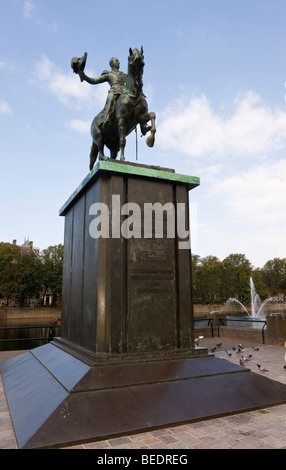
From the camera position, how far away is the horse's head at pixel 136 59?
5.46 metres

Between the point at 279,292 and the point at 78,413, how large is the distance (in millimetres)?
95385

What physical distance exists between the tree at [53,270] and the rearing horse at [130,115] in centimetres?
5115

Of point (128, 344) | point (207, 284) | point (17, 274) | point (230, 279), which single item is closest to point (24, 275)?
point (17, 274)

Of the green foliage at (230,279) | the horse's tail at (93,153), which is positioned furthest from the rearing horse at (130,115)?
the green foliage at (230,279)

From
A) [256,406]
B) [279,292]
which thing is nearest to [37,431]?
[256,406]

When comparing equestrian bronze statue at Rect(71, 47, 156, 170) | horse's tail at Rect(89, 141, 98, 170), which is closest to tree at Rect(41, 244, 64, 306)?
horse's tail at Rect(89, 141, 98, 170)

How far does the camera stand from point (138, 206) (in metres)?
5.23

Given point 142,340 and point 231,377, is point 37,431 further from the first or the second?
point 231,377

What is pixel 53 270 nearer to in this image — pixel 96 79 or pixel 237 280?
pixel 237 280

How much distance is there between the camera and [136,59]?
5.44 metres

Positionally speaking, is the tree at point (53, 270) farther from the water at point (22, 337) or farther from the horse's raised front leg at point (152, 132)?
the horse's raised front leg at point (152, 132)

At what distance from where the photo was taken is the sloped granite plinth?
3.38m

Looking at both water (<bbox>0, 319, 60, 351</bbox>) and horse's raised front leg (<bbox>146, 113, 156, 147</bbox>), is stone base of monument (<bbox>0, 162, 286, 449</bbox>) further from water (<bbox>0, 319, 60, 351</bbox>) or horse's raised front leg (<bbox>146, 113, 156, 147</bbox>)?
water (<bbox>0, 319, 60, 351</bbox>)

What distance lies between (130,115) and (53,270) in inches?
2125
